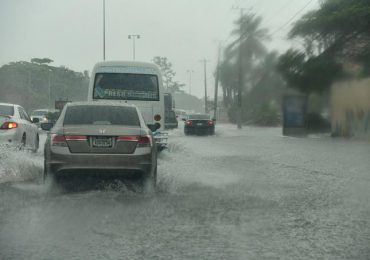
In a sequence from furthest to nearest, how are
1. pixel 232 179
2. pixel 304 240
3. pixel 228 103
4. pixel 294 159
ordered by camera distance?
pixel 228 103 → pixel 294 159 → pixel 232 179 → pixel 304 240

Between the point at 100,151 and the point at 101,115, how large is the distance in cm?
108

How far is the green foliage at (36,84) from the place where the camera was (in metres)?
90.7

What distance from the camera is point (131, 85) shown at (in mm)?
19312

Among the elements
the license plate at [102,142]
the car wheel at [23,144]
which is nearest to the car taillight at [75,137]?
the license plate at [102,142]

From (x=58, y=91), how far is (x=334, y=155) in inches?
3856

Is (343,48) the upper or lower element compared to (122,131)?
upper

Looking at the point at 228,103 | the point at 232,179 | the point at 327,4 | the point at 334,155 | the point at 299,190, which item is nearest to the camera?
the point at 299,190

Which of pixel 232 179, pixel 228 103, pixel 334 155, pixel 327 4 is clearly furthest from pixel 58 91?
pixel 232 179

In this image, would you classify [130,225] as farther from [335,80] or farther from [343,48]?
[343,48]

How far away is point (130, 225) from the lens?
7578 mm

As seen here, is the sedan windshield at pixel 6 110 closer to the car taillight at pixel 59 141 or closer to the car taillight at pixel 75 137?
the car taillight at pixel 59 141

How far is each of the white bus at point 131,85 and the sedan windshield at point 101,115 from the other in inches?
308

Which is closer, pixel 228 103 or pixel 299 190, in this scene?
pixel 299 190

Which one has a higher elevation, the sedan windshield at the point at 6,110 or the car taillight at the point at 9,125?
the sedan windshield at the point at 6,110
